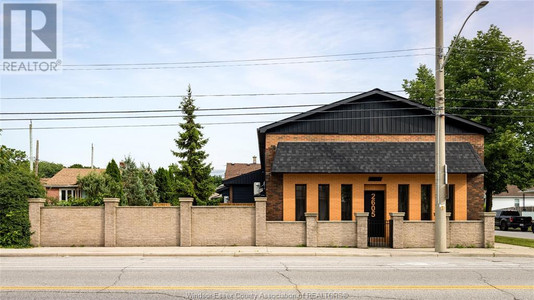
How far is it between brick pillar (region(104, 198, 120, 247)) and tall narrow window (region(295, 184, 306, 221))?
8.43 meters

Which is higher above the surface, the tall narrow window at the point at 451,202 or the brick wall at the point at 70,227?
the tall narrow window at the point at 451,202

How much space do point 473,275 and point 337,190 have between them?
10.5 metres

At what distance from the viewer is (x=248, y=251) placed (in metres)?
18.6

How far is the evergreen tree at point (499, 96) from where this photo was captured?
106 feet

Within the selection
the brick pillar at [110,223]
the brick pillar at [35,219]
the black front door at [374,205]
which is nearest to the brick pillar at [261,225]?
the black front door at [374,205]

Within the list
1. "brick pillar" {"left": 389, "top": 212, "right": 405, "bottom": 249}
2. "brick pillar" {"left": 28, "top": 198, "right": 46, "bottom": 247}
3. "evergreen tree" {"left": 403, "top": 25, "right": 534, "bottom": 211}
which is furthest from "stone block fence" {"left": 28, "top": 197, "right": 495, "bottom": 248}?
"evergreen tree" {"left": 403, "top": 25, "right": 534, "bottom": 211}

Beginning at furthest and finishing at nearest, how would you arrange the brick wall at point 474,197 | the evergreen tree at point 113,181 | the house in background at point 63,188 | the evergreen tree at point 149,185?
the house in background at point 63,188 → the evergreen tree at point 149,185 → the evergreen tree at point 113,181 → the brick wall at point 474,197

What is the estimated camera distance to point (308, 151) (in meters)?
22.9

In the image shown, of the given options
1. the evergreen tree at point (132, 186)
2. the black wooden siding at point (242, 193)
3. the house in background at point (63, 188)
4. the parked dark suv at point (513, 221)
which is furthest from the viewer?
the house in background at point (63, 188)

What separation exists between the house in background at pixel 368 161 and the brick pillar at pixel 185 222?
430 cm

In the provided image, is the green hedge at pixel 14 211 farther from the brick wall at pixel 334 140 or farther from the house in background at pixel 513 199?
the house in background at pixel 513 199

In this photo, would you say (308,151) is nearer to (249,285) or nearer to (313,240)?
(313,240)

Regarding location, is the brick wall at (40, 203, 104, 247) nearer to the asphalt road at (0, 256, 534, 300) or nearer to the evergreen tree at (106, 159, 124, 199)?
the asphalt road at (0, 256, 534, 300)

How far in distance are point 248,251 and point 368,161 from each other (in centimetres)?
759
